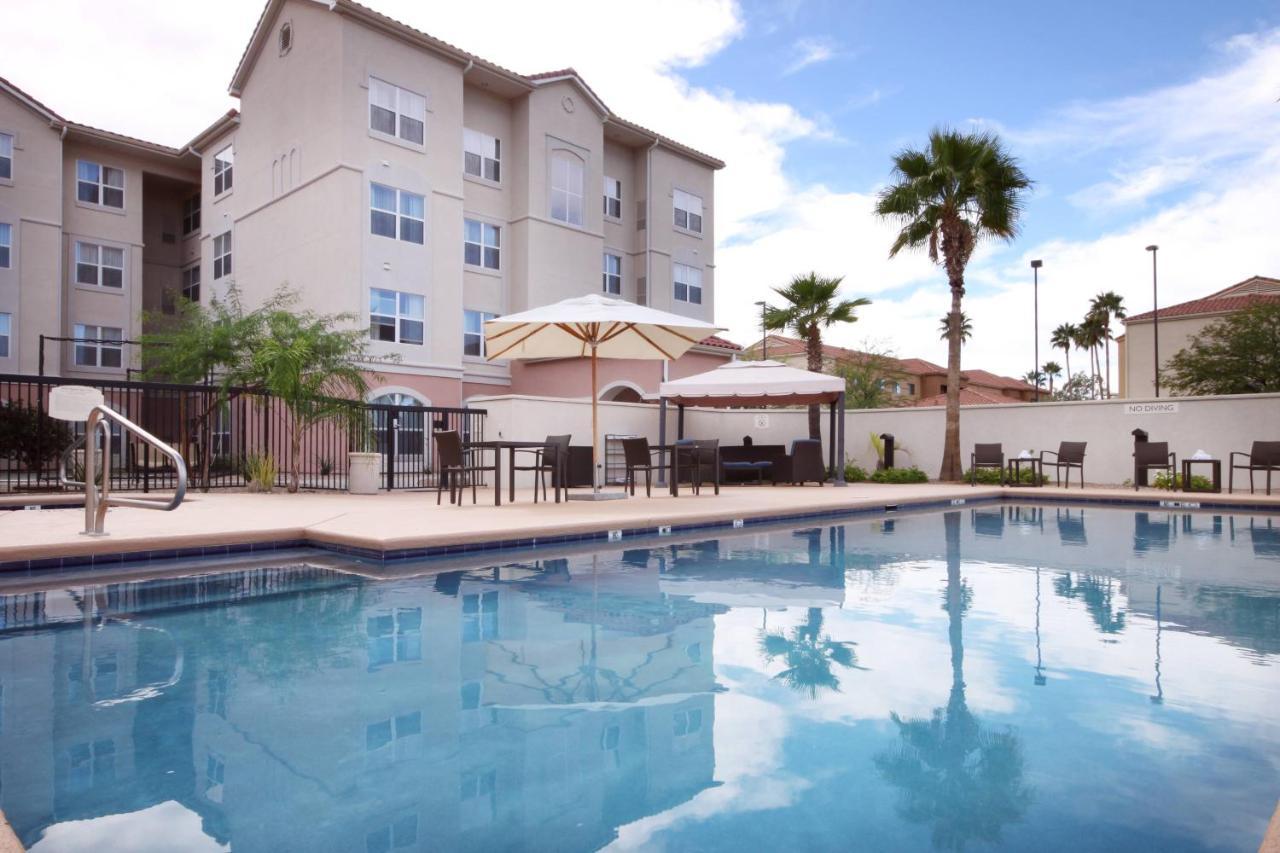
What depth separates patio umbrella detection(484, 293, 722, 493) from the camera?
31.5 ft

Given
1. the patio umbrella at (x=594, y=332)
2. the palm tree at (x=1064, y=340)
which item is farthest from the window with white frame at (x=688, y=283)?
the palm tree at (x=1064, y=340)

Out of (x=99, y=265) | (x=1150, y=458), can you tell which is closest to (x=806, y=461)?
(x=1150, y=458)

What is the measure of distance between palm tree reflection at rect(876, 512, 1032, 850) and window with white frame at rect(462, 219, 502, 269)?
1908cm

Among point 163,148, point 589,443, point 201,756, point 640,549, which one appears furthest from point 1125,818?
point 163,148

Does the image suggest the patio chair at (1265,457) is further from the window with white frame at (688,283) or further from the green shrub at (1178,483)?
the window with white frame at (688,283)

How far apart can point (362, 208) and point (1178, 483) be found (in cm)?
1748

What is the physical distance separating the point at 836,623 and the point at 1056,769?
6.84ft

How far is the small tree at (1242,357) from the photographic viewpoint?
22531mm

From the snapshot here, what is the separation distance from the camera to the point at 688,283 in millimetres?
25594

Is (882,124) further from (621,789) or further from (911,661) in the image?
(621,789)

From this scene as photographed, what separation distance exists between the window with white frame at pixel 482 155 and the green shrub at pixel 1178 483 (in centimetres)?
1698

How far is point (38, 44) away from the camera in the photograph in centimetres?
1844

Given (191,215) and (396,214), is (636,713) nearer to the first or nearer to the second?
(396,214)

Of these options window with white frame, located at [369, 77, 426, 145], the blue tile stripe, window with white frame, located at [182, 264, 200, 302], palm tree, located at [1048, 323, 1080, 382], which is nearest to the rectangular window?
window with white frame, located at [182, 264, 200, 302]
